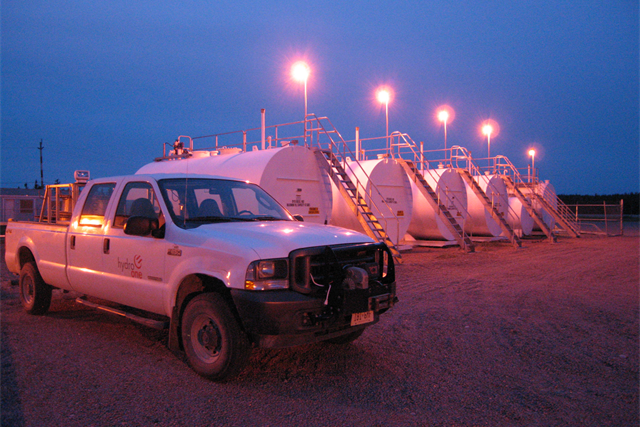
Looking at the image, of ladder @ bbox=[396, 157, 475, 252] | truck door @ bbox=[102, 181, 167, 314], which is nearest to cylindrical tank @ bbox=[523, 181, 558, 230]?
ladder @ bbox=[396, 157, 475, 252]

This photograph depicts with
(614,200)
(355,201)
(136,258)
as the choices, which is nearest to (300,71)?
(355,201)

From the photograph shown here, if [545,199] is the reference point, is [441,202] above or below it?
below

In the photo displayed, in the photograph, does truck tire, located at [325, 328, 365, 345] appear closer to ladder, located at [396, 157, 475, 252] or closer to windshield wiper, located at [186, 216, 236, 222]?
windshield wiper, located at [186, 216, 236, 222]

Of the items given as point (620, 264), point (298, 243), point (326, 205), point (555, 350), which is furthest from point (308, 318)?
point (620, 264)

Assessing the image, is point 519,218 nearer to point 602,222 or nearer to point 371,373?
point 371,373

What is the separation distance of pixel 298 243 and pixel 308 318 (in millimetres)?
691

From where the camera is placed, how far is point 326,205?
14.9 m

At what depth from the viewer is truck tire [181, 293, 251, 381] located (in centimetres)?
445

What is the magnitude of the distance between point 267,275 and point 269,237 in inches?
16.1

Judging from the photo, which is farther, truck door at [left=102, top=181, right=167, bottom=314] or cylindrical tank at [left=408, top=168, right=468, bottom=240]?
cylindrical tank at [left=408, top=168, right=468, bottom=240]

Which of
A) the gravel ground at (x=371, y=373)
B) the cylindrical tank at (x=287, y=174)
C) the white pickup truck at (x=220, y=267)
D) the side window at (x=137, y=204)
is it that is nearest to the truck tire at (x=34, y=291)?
the gravel ground at (x=371, y=373)

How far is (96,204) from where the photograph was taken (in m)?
6.43

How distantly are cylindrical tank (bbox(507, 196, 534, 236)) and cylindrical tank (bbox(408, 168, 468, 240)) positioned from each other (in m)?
5.35

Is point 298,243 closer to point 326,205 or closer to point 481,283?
point 481,283
